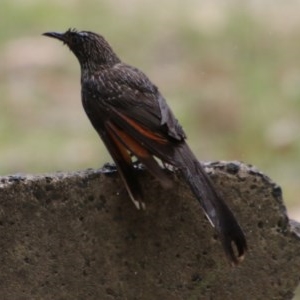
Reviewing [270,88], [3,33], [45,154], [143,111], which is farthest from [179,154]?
[3,33]

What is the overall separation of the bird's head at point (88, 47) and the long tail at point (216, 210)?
877 millimetres

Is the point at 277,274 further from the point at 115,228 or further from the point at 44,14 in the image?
the point at 44,14

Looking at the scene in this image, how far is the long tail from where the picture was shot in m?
6.08

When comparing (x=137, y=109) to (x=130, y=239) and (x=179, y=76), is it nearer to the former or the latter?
(x=130, y=239)

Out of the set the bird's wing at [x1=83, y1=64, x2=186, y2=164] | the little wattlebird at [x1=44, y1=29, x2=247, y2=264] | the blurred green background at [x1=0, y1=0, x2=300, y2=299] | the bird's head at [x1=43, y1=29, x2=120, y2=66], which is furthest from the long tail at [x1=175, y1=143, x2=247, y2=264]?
the blurred green background at [x1=0, y1=0, x2=300, y2=299]

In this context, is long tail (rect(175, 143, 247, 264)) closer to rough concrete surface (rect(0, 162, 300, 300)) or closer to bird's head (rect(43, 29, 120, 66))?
rough concrete surface (rect(0, 162, 300, 300))

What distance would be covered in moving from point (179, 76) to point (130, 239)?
22.6ft

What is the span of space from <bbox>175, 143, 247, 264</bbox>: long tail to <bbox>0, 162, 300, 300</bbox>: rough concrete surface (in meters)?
0.12

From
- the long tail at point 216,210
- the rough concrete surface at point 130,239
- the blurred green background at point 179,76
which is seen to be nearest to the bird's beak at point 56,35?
the rough concrete surface at point 130,239

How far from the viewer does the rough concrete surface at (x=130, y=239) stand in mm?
6289

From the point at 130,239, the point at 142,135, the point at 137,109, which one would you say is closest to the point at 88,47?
the point at 137,109

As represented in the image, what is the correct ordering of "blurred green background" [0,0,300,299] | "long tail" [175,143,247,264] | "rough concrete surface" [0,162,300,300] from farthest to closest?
"blurred green background" [0,0,300,299] < "rough concrete surface" [0,162,300,300] < "long tail" [175,143,247,264]

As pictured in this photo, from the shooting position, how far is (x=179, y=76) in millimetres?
13141

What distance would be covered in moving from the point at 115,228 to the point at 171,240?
0.71 feet
